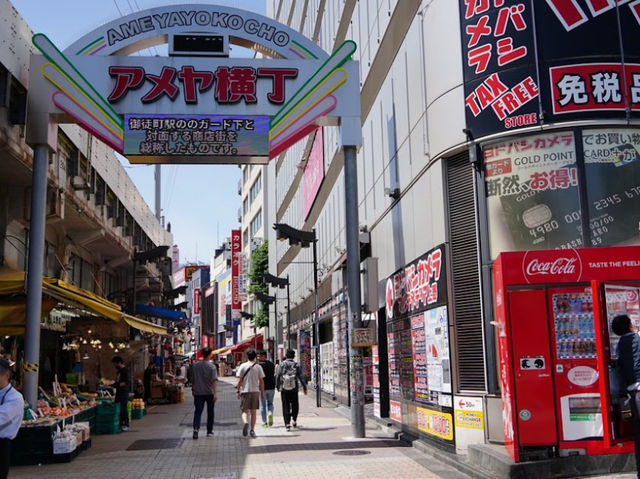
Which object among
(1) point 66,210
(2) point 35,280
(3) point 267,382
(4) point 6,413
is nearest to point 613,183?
(4) point 6,413

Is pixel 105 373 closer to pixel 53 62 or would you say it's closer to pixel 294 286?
pixel 53 62

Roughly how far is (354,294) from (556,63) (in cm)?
640

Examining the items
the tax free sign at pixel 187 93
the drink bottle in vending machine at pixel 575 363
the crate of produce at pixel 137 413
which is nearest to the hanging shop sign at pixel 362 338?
the tax free sign at pixel 187 93

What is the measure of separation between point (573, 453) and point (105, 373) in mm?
18392

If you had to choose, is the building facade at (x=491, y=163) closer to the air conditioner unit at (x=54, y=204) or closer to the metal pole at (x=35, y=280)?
the metal pole at (x=35, y=280)

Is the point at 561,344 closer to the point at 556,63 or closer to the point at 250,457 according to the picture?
the point at 556,63

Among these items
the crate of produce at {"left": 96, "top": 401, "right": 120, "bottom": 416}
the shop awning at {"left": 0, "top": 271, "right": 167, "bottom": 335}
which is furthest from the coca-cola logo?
the crate of produce at {"left": 96, "top": 401, "right": 120, "bottom": 416}

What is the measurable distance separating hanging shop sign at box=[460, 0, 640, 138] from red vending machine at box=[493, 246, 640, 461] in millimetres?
2508

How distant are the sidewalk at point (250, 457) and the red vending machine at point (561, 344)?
4.97ft

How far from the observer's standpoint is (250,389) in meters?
15.3

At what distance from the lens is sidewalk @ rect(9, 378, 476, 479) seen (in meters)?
10.3

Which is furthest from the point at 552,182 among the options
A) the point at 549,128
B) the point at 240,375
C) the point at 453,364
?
the point at 240,375

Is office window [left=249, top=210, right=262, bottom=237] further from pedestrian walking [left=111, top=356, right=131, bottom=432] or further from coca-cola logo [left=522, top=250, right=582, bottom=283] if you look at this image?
coca-cola logo [left=522, top=250, right=582, bottom=283]

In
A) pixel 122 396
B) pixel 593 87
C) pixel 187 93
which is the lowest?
pixel 122 396
